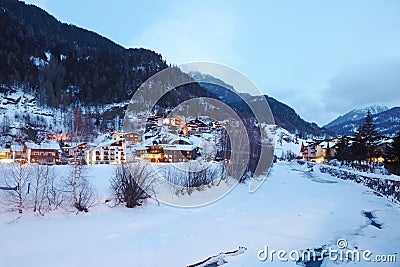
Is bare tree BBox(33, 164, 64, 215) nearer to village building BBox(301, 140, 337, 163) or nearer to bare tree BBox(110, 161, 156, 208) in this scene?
bare tree BBox(110, 161, 156, 208)

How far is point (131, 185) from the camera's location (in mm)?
13148

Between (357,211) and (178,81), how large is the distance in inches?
3405

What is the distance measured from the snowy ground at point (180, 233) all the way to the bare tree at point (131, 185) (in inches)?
19.1

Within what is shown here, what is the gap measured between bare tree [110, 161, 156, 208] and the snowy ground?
0.48m

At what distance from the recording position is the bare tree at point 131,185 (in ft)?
42.9

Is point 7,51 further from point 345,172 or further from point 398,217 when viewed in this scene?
point 398,217

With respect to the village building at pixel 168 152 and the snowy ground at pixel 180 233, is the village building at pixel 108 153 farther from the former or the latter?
the snowy ground at pixel 180 233

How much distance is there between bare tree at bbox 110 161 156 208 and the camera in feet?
42.9

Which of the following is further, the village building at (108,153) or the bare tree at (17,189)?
the village building at (108,153)

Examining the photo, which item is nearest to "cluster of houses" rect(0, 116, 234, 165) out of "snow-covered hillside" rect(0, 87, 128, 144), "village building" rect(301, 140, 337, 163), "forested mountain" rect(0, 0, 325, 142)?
"snow-covered hillside" rect(0, 87, 128, 144)

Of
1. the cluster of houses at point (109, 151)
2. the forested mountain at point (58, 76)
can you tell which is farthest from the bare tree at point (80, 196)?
the forested mountain at point (58, 76)

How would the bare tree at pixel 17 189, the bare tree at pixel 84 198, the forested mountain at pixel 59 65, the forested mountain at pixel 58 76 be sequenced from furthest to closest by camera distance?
the forested mountain at pixel 59 65
the forested mountain at pixel 58 76
the bare tree at pixel 84 198
the bare tree at pixel 17 189

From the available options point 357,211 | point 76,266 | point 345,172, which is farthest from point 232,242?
point 345,172

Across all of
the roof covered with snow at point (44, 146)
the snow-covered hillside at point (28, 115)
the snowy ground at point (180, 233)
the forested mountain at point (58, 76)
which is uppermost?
the forested mountain at point (58, 76)
